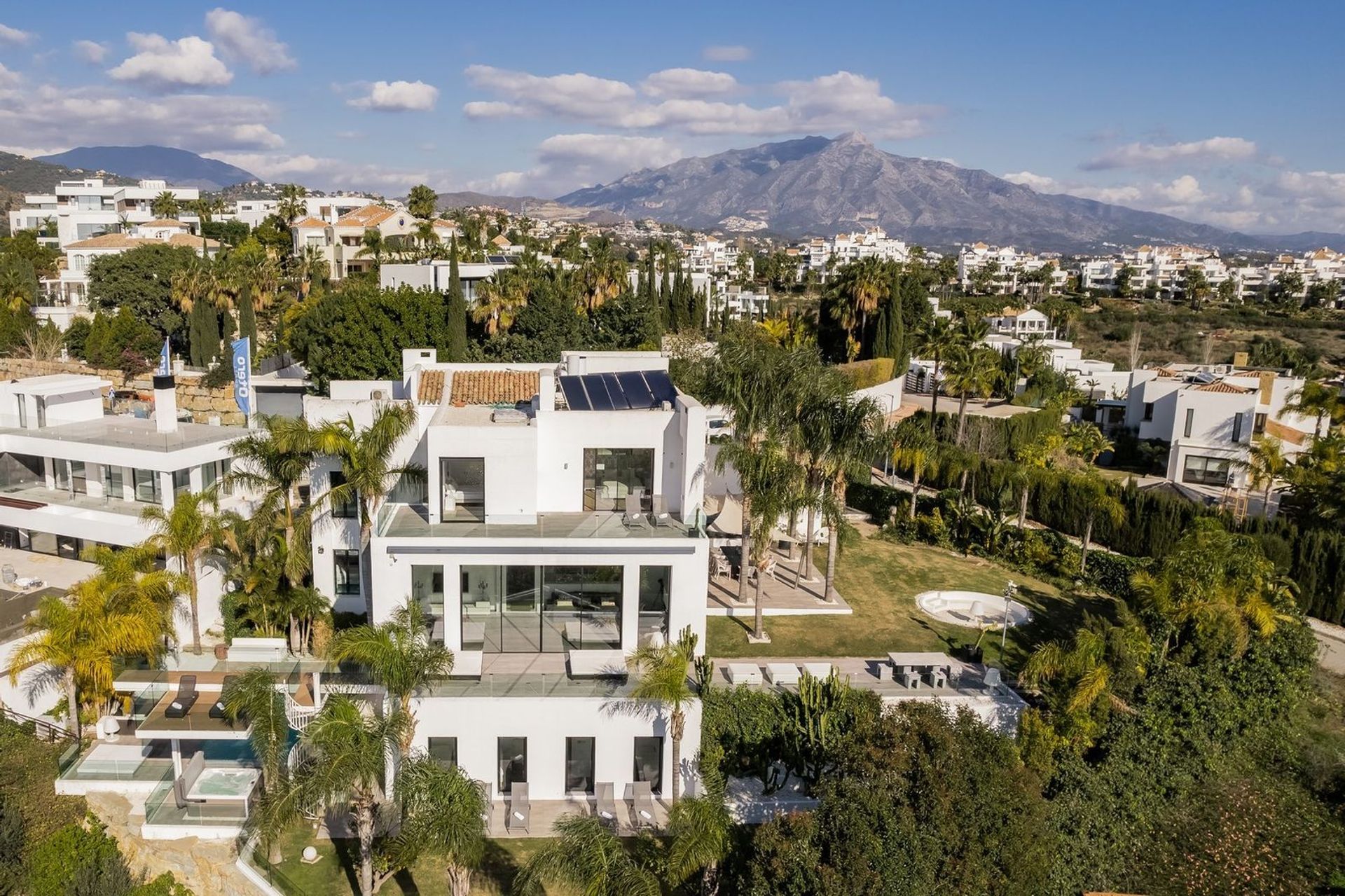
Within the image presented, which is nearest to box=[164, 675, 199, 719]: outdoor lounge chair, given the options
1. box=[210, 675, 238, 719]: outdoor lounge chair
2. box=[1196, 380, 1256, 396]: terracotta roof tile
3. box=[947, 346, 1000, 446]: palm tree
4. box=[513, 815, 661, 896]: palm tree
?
box=[210, 675, 238, 719]: outdoor lounge chair

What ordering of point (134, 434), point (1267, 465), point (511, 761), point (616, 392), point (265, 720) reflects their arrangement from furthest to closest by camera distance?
point (1267, 465) < point (134, 434) < point (616, 392) < point (511, 761) < point (265, 720)

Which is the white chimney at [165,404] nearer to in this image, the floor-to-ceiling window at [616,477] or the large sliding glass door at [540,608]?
the large sliding glass door at [540,608]

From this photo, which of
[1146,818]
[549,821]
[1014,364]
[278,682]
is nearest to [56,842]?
[278,682]

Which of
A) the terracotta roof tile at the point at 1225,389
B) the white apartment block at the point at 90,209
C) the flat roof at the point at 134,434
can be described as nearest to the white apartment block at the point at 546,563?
the flat roof at the point at 134,434

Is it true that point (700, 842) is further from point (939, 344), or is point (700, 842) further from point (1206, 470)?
point (939, 344)

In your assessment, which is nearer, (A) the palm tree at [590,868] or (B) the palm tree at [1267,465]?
(A) the palm tree at [590,868]

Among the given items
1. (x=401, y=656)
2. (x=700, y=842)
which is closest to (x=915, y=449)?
(x=700, y=842)
